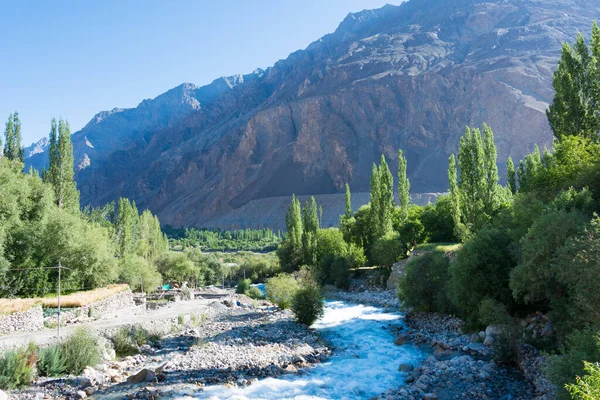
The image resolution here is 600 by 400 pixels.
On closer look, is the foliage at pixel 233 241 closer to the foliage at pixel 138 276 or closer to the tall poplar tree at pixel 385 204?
the foliage at pixel 138 276

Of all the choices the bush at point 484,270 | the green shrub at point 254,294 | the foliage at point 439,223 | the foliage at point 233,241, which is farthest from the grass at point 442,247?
the foliage at point 233,241

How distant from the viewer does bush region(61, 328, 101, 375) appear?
49.9 feet

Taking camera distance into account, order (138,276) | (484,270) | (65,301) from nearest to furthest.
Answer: (484,270) → (65,301) → (138,276)

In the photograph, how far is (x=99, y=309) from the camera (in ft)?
89.2

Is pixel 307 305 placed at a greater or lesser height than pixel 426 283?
lesser

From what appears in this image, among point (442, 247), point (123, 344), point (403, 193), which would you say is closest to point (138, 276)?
point (123, 344)

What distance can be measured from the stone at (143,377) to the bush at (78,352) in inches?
87.6

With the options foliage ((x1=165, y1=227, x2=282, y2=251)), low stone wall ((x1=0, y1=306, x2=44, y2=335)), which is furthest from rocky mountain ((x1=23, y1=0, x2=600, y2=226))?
low stone wall ((x1=0, y1=306, x2=44, y2=335))

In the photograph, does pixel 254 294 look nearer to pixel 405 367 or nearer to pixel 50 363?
pixel 405 367

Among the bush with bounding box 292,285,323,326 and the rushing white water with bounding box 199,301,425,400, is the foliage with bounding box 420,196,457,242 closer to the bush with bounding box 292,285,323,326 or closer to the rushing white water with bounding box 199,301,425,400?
the rushing white water with bounding box 199,301,425,400

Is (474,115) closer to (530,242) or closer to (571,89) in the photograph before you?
(571,89)

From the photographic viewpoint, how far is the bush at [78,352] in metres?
15.2

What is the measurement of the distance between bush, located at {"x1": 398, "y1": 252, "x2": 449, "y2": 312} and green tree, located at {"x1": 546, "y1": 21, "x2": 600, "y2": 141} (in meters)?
9.80

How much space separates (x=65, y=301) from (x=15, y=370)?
11869 millimetres
